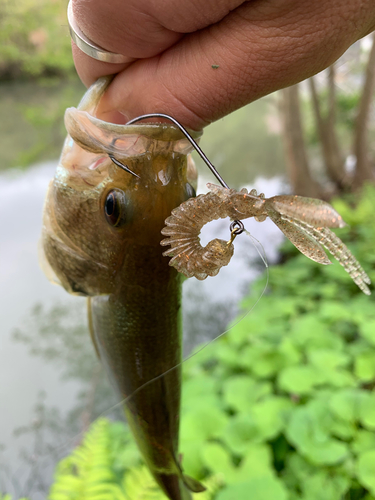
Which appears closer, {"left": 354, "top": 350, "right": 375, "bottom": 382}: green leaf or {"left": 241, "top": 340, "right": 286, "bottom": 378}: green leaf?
{"left": 354, "top": 350, "right": 375, "bottom": 382}: green leaf

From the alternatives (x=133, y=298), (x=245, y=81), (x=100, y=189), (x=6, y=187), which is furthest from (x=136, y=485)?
(x=6, y=187)

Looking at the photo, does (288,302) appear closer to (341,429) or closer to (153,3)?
(341,429)

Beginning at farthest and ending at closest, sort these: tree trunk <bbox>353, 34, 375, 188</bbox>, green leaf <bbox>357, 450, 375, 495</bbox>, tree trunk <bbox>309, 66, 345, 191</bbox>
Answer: tree trunk <bbox>309, 66, 345, 191</bbox> → tree trunk <bbox>353, 34, 375, 188</bbox> → green leaf <bbox>357, 450, 375, 495</bbox>

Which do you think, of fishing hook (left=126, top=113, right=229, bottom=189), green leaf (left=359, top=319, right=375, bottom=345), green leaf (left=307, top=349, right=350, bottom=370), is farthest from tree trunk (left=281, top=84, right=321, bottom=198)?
fishing hook (left=126, top=113, right=229, bottom=189)

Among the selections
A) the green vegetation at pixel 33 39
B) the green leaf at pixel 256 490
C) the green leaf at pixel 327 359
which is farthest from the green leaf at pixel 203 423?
the green vegetation at pixel 33 39

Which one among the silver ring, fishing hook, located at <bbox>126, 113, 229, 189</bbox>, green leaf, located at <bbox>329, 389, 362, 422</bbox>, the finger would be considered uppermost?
the silver ring

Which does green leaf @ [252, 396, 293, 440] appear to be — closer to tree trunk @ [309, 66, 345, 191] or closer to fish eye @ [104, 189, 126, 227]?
fish eye @ [104, 189, 126, 227]

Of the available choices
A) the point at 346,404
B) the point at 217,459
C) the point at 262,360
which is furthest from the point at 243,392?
the point at 346,404
